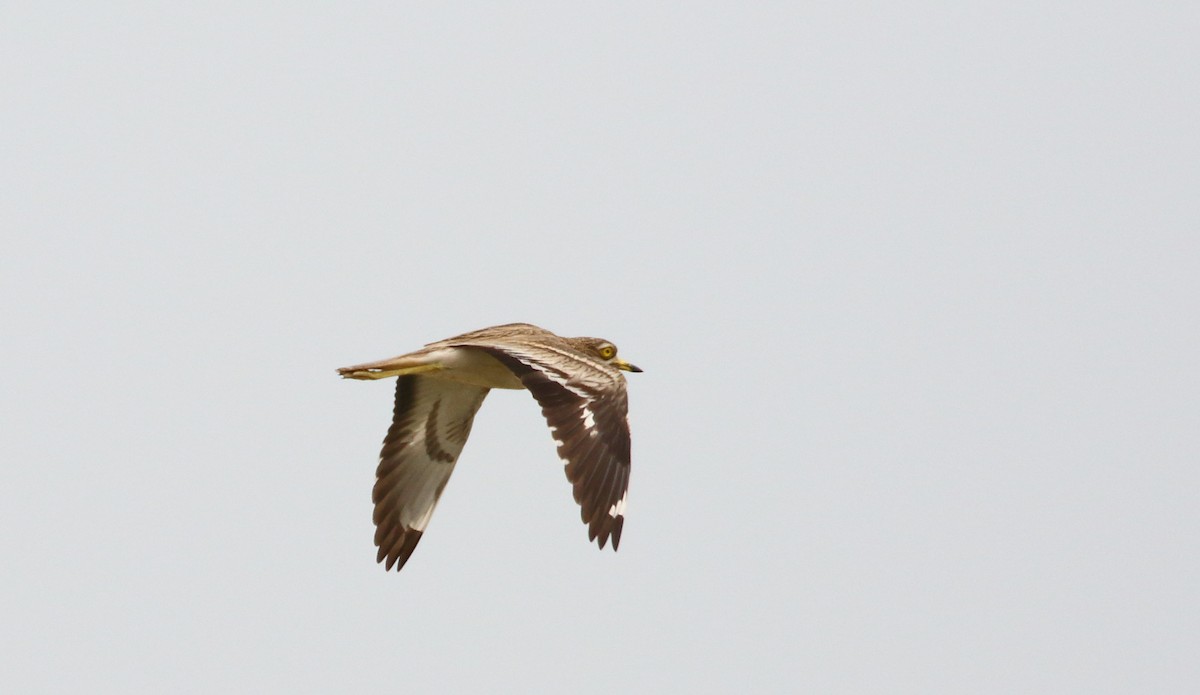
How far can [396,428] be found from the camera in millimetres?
16250

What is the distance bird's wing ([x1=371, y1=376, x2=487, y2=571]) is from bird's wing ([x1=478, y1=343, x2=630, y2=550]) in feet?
9.60

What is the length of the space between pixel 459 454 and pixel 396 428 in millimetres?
660

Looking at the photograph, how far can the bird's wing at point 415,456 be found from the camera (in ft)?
52.8

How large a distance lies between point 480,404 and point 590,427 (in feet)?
14.1

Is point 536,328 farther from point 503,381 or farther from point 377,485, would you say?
point 377,485

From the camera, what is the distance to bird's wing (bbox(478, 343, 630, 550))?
11.9 meters

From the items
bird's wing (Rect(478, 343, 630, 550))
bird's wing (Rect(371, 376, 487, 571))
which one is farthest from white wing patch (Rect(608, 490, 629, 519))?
bird's wing (Rect(371, 376, 487, 571))

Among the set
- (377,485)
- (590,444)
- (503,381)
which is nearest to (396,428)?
(377,485)

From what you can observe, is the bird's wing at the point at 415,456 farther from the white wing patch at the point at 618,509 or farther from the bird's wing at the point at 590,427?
the white wing patch at the point at 618,509

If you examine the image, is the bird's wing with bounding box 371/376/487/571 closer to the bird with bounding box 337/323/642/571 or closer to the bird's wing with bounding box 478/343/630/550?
the bird with bounding box 337/323/642/571

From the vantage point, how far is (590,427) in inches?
482

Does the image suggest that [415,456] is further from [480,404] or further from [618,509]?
[618,509]

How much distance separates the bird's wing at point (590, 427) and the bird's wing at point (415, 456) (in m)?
2.93

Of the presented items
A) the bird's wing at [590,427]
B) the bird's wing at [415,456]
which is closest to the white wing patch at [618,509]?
the bird's wing at [590,427]
